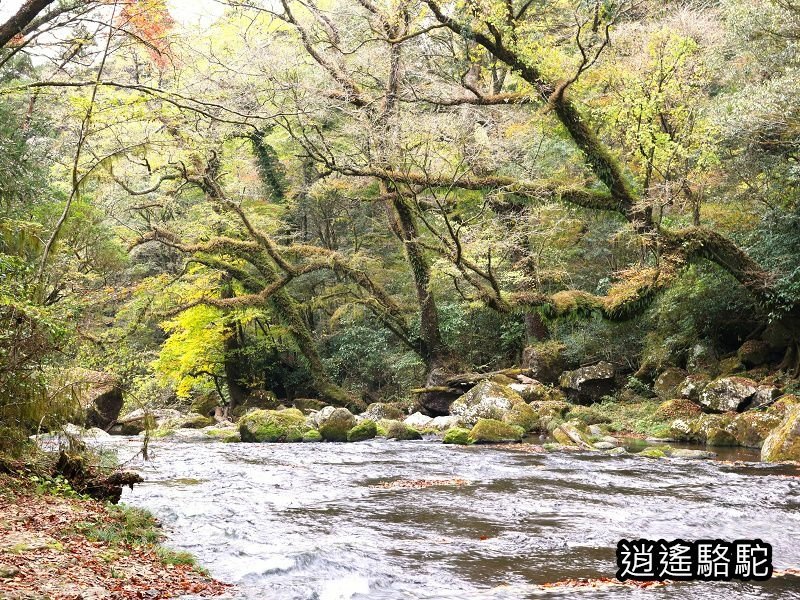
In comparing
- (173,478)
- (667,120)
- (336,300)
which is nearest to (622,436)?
(667,120)

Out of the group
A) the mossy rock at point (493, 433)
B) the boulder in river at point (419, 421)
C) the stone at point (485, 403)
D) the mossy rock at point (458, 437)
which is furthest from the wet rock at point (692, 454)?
the boulder in river at point (419, 421)

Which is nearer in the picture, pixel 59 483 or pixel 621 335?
pixel 59 483

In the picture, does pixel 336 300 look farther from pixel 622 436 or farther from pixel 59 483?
pixel 59 483

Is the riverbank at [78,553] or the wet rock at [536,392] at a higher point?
the wet rock at [536,392]

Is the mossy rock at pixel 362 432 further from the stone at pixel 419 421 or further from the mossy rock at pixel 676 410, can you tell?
the mossy rock at pixel 676 410

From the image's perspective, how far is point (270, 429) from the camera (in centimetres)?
1616

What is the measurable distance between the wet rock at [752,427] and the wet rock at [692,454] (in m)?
1.32

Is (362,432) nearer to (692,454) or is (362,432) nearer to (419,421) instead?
(419,421)

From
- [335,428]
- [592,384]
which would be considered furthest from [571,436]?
[335,428]

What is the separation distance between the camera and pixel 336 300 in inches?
1008

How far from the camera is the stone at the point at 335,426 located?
16.1 metres

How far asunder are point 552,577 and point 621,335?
1603cm

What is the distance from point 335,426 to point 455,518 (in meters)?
8.98

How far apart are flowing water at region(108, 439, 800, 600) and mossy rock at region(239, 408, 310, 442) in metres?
3.62
